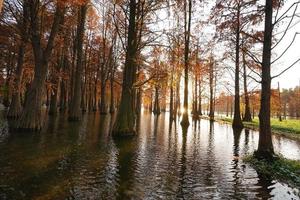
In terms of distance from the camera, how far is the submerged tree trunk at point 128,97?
16.4 m

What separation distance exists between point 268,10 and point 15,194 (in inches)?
403

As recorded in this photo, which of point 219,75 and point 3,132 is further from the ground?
point 219,75

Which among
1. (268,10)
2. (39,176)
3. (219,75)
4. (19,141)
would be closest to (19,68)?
(19,141)

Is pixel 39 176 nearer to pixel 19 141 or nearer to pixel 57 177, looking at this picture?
pixel 57 177

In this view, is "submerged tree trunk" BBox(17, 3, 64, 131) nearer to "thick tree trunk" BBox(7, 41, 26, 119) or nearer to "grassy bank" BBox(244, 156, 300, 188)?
"thick tree trunk" BBox(7, 41, 26, 119)

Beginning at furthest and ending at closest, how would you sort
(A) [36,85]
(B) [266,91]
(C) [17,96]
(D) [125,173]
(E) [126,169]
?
(C) [17,96]
(A) [36,85]
(B) [266,91]
(E) [126,169]
(D) [125,173]

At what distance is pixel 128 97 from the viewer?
16.9 meters

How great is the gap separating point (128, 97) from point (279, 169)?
10186 mm

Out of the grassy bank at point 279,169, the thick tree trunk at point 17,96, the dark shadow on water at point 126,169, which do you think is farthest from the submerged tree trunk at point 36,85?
the grassy bank at point 279,169

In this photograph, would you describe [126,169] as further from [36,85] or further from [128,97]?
[36,85]

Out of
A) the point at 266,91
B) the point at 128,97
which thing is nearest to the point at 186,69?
the point at 128,97

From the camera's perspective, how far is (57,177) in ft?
24.0

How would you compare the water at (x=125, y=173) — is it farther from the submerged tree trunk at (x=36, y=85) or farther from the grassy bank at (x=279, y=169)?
→ the submerged tree trunk at (x=36, y=85)

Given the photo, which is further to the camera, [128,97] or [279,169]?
[128,97]
